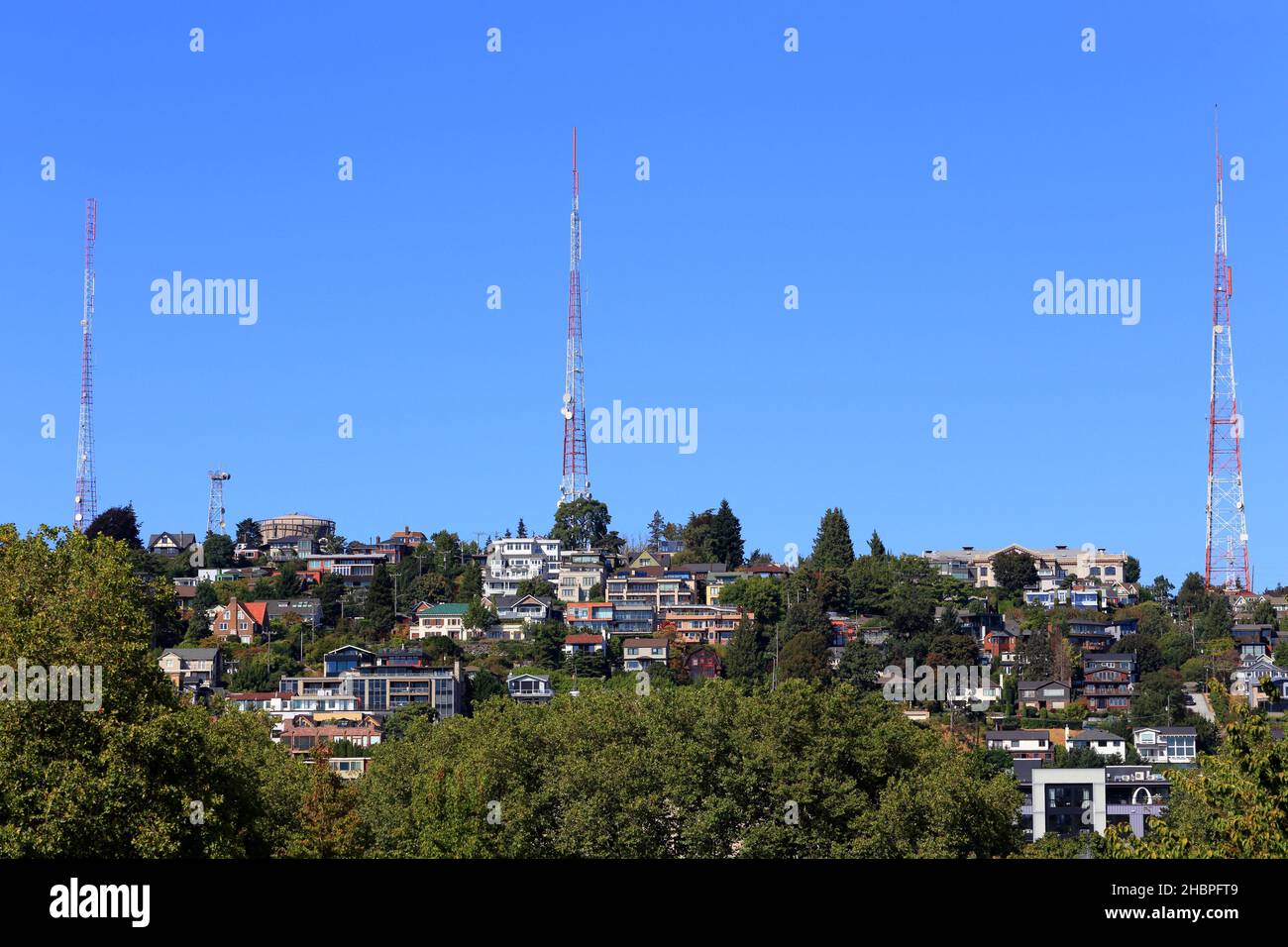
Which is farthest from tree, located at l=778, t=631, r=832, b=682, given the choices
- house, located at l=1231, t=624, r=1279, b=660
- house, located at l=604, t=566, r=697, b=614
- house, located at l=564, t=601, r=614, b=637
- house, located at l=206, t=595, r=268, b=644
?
house, located at l=206, t=595, r=268, b=644

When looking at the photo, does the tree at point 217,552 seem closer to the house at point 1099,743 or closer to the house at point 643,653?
Result: the house at point 643,653

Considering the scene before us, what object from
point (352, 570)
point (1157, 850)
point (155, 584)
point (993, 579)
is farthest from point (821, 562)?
point (1157, 850)

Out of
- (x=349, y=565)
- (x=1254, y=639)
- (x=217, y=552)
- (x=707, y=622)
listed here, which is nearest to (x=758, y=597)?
(x=707, y=622)

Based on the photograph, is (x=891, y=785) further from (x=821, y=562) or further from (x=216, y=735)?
(x=821, y=562)

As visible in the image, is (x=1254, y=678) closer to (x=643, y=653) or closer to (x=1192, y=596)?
Answer: (x=1192, y=596)

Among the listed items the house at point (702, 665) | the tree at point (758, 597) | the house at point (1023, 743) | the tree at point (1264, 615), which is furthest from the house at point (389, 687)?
the tree at point (1264, 615)
